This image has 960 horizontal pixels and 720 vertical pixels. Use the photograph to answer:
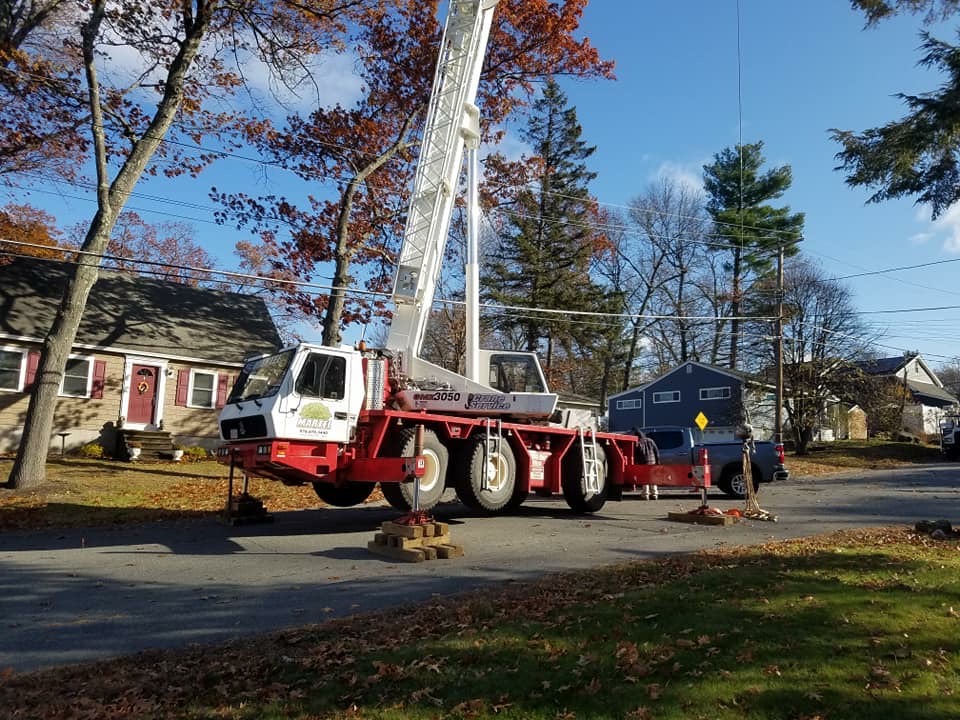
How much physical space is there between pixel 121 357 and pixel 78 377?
135cm

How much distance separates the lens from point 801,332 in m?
42.2

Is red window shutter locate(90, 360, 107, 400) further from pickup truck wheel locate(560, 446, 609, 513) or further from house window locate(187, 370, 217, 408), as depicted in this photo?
pickup truck wheel locate(560, 446, 609, 513)

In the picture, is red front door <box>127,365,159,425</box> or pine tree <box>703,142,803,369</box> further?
pine tree <box>703,142,803,369</box>

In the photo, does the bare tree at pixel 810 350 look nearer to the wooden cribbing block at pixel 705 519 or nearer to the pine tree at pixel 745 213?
the pine tree at pixel 745 213

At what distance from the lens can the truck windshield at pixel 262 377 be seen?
11227 millimetres

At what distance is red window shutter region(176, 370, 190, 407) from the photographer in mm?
24359

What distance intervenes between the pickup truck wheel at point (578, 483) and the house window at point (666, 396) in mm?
31641

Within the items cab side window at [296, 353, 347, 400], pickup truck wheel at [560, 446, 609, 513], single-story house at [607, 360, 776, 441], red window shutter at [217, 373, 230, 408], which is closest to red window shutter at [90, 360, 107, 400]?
red window shutter at [217, 373, 230, 408]

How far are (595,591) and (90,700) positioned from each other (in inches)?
169

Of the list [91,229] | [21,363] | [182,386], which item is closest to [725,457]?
[91,229]

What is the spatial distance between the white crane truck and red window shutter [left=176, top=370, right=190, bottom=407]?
12645mm

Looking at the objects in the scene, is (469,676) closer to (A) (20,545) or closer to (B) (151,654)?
(B) (151,654)

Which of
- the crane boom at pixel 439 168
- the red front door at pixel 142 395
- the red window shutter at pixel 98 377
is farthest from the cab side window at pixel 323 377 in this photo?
the red window shutter at pixel 98 377

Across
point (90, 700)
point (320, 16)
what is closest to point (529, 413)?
point (90, 700)
